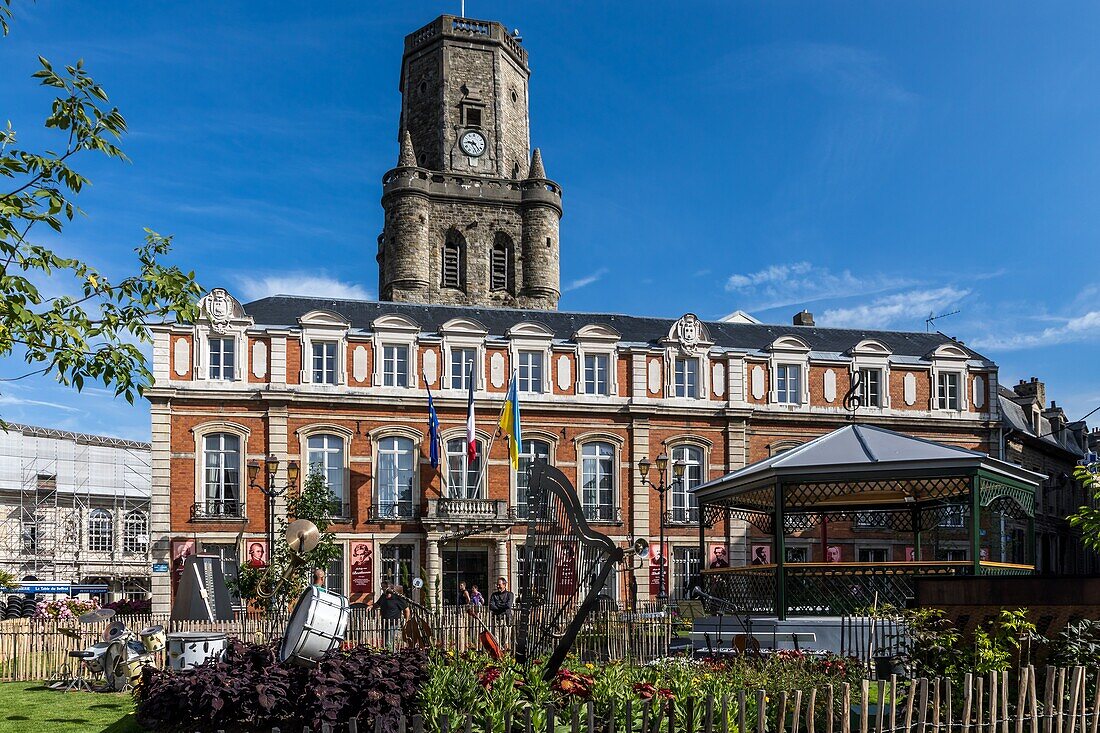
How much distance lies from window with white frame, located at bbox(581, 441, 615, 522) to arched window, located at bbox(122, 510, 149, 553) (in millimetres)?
49277

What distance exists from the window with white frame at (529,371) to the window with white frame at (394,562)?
7.03m

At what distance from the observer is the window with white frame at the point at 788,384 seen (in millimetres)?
43781

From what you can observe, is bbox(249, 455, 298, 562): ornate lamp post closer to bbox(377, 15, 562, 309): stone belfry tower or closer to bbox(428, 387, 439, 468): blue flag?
bbox(428, 387, 439, 468): blue flag

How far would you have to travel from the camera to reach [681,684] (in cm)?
1080

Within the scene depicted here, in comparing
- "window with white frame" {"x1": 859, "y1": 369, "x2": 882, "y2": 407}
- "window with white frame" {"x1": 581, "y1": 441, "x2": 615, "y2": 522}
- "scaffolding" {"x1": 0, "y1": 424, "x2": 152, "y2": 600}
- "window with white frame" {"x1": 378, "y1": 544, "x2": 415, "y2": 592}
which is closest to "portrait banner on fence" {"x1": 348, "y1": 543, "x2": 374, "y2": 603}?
"window with white frame" {"x1": 378, "y1": 544, "x2": 415, "y2": 592}

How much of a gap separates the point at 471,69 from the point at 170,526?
102ft

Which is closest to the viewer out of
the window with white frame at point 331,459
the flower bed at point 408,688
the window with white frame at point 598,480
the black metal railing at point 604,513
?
the flower bed at point 408,688

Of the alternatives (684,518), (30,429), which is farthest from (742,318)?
(30,429)

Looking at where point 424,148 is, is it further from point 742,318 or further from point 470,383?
point 470,383

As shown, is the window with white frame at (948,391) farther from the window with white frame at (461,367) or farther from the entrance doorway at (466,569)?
the entrance doorway at (466,569)

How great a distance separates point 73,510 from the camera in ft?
252

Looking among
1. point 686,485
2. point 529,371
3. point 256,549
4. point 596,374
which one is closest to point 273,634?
point 256,549

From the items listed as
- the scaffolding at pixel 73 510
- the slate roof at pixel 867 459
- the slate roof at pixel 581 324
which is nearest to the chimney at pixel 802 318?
the slate roof at pixel 581 324

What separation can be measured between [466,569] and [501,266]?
2054 centimetres
